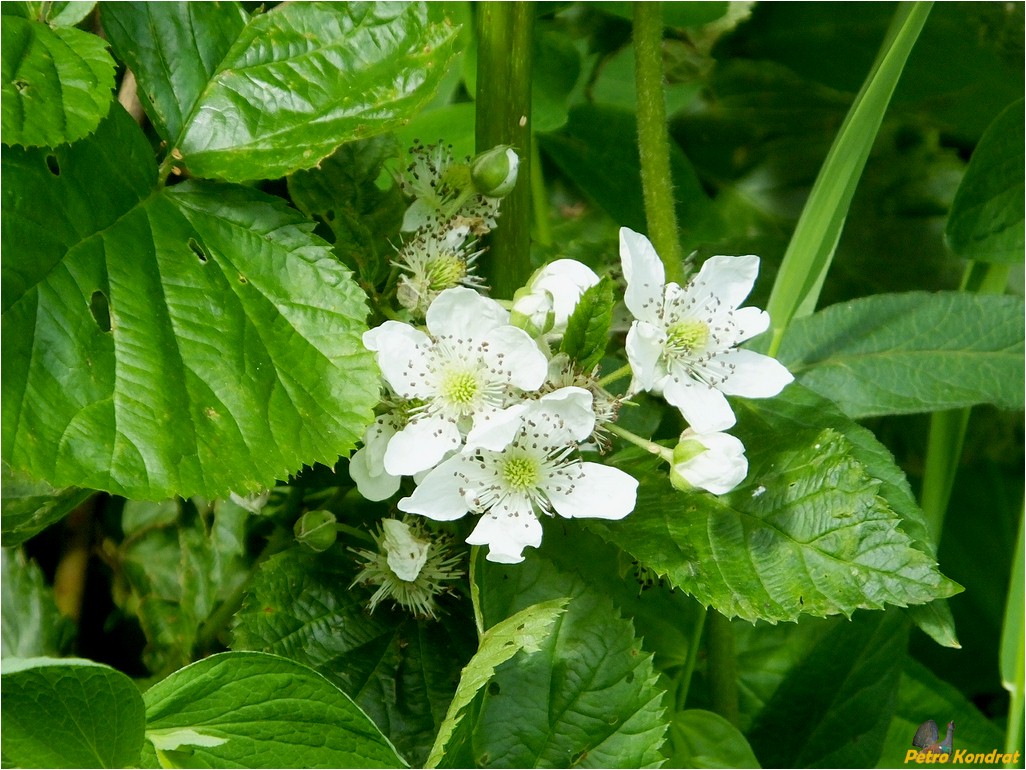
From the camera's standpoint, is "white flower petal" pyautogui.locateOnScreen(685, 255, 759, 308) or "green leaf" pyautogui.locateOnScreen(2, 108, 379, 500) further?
"white flower petal" pyautogui.locateOnScreen(685, 255, 759, 308)

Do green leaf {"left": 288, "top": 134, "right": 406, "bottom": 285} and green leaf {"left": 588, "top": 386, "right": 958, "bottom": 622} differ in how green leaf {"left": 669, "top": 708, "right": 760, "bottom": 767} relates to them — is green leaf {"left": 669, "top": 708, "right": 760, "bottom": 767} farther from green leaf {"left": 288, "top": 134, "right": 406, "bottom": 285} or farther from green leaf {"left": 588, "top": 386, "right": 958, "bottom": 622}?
green leaf {"left": 288, "top": 134, "right": 406, "bottom": 285}

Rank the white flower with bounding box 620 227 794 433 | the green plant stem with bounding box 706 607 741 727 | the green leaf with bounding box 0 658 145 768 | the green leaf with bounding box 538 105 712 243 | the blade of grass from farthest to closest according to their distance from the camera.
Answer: the green leaf with bounding box 538 105 712 243 → the green plant stem with bounding box 706 607 741 727 → the blade of grass → the white flower with bounding box 620 227 794 433 → the green leaf with bounding box 0 658 145 768

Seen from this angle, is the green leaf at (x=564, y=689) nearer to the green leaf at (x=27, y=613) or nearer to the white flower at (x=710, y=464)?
the white flower at (x=710, y=464)

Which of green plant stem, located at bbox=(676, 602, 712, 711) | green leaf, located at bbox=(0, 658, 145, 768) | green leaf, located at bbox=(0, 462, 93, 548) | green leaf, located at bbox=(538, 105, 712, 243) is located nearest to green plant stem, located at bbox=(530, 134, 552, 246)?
green leaf, located at bbox=(538, 105, 712, 243)

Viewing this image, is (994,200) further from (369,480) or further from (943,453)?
(369,480)

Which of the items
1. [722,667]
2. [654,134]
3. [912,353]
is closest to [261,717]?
[722,667]

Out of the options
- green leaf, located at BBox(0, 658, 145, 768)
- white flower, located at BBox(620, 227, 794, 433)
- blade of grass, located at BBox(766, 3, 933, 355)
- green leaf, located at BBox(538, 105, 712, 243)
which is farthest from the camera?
green leaf, located at BBox(538, 105, 712, 243)

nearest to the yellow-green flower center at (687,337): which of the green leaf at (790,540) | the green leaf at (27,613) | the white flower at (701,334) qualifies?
the white flower at (701,334)
